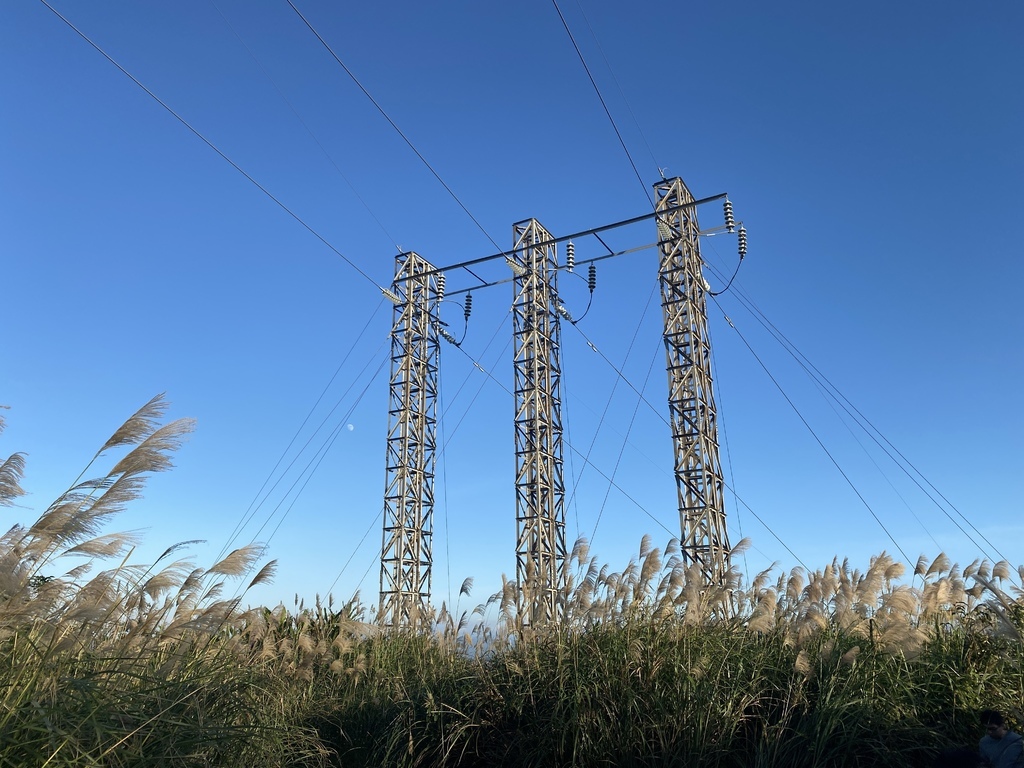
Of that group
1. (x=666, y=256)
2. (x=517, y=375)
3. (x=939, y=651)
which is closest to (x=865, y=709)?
(x=939, y=651)

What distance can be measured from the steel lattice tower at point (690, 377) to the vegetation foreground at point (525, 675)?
886 centimetres

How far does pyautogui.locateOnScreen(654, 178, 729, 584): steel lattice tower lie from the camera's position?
15945mm

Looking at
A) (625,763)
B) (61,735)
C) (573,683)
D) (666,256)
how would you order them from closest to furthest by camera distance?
(61,735) → (625,763) → (573,683) → (666,256)

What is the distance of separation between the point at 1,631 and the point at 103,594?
470 millimetres

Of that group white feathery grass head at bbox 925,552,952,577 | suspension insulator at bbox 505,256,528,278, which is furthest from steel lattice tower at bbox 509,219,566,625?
white feathery grass head at bbox 925,552,952,577

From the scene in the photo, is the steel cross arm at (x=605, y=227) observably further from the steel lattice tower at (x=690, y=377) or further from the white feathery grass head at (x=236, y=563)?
the white feathery grass head at (x=236, y=563)

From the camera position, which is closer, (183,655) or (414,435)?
(183,655)

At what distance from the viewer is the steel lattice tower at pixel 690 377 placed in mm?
15945

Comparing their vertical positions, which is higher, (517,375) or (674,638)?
(517,375)

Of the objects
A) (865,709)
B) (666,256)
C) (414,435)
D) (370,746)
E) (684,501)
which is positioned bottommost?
(370,746)

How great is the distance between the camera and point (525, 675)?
19.5ft

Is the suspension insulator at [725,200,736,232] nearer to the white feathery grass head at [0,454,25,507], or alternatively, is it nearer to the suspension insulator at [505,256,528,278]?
the suspension insulator at [505,256,528,278]

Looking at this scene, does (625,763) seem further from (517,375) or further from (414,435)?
(414,435)

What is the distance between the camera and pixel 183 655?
4664mm
